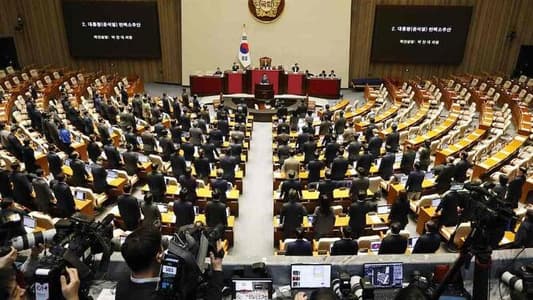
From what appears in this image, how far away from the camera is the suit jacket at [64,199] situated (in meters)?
7.23

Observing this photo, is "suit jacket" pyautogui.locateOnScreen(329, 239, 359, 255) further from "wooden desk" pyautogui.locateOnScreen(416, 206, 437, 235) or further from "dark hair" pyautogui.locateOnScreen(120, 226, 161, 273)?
"dark hair" pyautogui.locateOnScreen(120, 226, 161, 273)

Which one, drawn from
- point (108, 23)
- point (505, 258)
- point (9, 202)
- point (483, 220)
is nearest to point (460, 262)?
point (483, 220)

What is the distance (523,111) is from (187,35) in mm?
14225

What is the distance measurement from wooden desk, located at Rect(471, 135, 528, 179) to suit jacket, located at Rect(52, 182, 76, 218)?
8.40 meters

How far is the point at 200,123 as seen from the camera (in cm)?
1159

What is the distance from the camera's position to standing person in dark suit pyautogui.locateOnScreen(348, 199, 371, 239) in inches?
265

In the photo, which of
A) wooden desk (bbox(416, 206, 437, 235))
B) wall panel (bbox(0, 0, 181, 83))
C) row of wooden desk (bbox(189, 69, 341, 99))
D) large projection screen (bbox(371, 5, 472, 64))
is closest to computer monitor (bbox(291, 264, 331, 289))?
wooden desk (bbox(416, 206, 437, 235))

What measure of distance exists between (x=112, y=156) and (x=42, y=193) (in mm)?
2099

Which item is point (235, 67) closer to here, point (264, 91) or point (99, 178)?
point (264, 91)

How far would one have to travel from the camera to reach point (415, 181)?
26.7 feet

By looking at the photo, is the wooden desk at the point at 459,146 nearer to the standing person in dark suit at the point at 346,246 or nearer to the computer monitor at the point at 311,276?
the standing person in dark suit at the point at 346,246

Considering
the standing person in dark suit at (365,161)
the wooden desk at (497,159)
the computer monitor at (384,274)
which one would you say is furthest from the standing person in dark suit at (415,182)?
the computer monitor at (384,274)

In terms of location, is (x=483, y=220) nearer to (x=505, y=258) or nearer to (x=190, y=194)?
(x=505, y=258)

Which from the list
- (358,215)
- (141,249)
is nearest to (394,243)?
(358,215)
